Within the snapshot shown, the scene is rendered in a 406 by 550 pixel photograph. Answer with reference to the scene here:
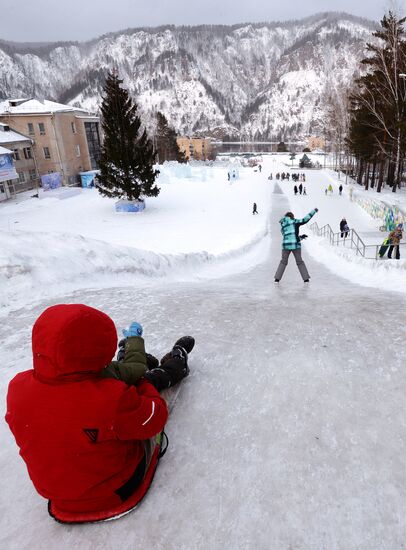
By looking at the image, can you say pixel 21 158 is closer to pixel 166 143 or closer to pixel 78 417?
pixel 166 143

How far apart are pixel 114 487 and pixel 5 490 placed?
920 mm

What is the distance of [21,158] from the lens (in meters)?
41.3

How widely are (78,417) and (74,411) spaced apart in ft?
0.13

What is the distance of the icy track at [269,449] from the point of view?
198 cm

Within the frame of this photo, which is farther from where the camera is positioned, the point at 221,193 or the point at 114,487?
the point at 221,193

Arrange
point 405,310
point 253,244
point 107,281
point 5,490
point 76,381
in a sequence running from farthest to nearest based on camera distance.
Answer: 1. point 253,244
2. point 107,281
3. point 405,310
4. point 5,490
5. point 76,381

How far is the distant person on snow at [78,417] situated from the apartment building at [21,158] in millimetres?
42748

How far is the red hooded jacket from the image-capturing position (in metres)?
1.64

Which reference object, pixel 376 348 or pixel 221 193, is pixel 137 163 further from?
pixel 376 348

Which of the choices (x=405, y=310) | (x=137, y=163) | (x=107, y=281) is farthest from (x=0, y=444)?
(x=137, y=163)

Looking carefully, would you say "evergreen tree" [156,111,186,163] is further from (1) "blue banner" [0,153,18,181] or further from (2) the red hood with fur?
(2) the red hood with fur

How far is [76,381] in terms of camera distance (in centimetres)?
170

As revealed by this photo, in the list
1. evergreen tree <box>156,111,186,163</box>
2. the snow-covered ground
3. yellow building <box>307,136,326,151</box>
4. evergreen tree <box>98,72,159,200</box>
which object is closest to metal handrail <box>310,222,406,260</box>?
the snow-covered ground

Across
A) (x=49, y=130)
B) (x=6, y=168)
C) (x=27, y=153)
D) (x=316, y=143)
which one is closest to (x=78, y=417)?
(x=6, y=168)
